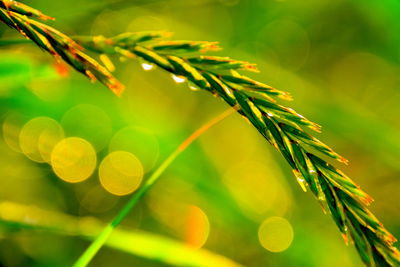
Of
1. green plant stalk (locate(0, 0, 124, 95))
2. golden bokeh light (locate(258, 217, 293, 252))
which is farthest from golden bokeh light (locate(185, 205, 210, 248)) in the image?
green plant stalk (locate(0, 0, 124, 95))

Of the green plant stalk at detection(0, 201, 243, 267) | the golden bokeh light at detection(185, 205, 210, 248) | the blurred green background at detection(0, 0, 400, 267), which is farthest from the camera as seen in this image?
the golden bokeh light at detection(185, 205, 210, 248)

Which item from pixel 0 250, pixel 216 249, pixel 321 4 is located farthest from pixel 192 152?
pixel 321 4

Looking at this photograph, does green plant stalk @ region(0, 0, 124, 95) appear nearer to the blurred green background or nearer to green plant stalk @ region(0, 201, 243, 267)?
green plant stalk @ region(0, 201, 243, 267)

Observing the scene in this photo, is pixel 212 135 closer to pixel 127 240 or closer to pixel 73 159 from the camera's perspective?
pixel 73 159

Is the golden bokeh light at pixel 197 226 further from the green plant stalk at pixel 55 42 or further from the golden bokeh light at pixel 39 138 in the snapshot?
the green plant stalk at pixel 55 42

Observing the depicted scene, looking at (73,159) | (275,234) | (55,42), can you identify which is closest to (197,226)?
(275,234)

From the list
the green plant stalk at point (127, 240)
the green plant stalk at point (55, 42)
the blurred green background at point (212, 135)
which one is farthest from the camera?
the blurred green background at point (212, 135)

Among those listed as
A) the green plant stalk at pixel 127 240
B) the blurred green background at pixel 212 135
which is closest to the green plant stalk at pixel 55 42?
the green plant stalk at pixel 127 240
